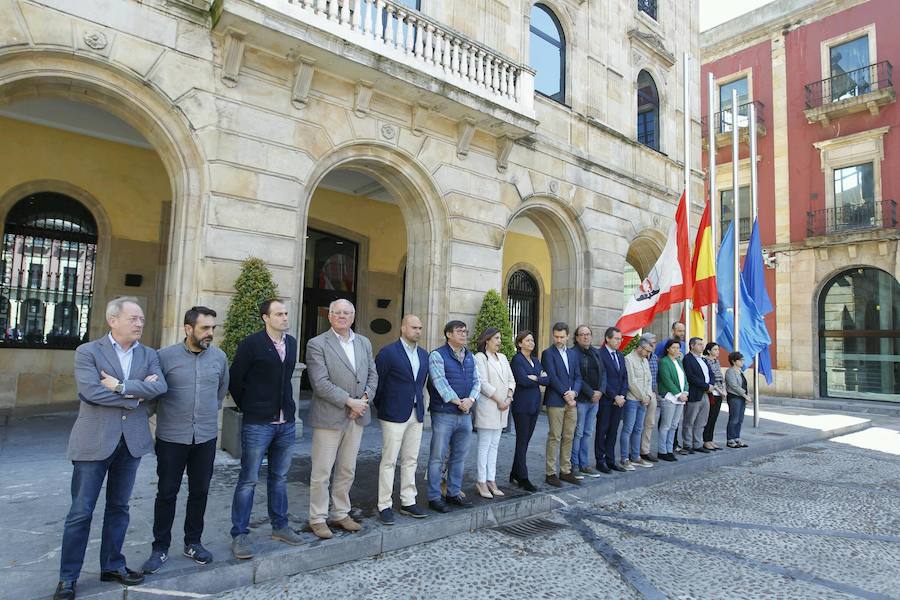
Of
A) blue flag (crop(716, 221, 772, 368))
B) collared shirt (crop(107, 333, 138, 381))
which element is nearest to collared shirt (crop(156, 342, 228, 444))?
collared shirt (crop(107, 333, 138, 381))

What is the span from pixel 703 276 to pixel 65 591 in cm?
1053

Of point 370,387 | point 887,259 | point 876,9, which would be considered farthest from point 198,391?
point 876,9

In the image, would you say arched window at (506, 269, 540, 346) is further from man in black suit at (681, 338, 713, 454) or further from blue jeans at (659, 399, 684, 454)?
blue jeans at (659, 399, 684, 454)

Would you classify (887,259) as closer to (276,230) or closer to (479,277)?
(479,277)

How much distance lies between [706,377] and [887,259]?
15645 mm

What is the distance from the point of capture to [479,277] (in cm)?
1050

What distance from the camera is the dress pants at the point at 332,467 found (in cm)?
439

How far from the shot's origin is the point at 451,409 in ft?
17.5

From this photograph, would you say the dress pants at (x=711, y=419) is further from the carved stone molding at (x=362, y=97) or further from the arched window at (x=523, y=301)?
the arched window at (x=523, y=301)

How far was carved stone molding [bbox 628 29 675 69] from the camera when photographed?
14375 mm

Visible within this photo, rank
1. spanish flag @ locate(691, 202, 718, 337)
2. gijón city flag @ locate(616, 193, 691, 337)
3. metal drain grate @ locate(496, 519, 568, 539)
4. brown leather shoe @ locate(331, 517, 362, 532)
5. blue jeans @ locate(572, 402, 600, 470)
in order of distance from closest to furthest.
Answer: brown leather shoe @ locate(331, 517, 362, 532)
metal drain grate @ locate(496, 519, 568, 539)
blue jeans @ locate(572, 402, 600, 470)
gijón city flag @ locate(616, 193, 691, 337)
spanish flag @ locate(691, 202, 718, 337)

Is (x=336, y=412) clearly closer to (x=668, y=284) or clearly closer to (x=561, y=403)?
(x=561, y=403)

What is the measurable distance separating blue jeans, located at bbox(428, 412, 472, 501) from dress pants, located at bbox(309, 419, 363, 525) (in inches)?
37.7

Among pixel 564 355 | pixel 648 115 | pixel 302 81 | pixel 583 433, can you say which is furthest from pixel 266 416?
pixel 648 115
